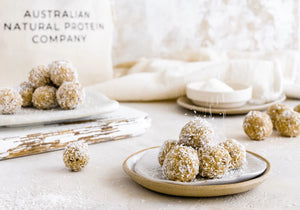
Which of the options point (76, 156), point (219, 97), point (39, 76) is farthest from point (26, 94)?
point (219, 97)

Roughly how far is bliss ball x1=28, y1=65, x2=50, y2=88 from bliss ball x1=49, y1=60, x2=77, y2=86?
0.02 m

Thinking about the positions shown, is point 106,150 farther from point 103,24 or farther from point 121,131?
point 103,24

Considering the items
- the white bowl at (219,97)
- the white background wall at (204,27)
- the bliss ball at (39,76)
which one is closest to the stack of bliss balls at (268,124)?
the white bowl at (219,97)

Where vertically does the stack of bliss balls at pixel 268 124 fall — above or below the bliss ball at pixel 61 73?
below

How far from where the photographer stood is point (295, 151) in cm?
85

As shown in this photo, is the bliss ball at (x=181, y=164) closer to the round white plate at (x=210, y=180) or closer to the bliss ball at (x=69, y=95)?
the round white plate at (x=210, y=180)

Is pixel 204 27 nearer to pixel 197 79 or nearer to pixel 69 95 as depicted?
pixel 197 79

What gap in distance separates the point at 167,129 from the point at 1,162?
441 millimetres

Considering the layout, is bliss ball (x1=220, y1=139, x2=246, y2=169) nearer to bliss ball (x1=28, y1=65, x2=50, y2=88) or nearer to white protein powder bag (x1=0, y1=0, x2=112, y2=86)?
bliss ball (x1=28, y1=65, x2=50, y2=88)

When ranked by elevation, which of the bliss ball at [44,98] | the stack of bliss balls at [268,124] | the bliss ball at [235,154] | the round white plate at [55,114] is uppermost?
the bliss ball at [44,98]

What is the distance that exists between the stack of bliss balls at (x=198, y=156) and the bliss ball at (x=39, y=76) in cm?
45

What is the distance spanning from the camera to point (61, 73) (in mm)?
938

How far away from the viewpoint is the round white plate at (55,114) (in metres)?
0.84

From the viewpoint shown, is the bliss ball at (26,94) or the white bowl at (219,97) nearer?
the bliss ball at (26,94)
